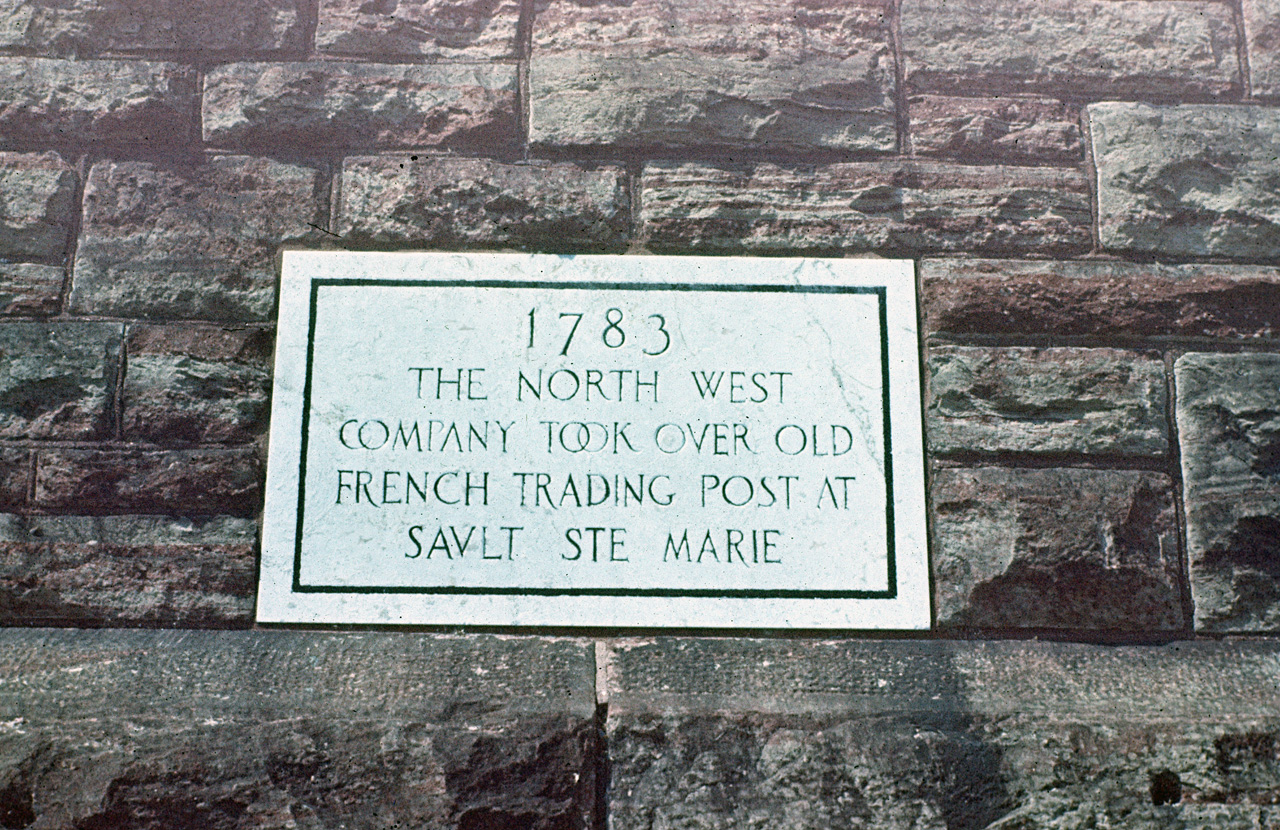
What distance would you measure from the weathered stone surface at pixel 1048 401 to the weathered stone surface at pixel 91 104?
201 cm

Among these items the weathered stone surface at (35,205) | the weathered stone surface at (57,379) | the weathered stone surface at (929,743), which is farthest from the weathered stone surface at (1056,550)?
the weathered stone surface at (35,205)

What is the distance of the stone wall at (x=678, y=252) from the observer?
201cm

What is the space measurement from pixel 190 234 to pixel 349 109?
50 cm

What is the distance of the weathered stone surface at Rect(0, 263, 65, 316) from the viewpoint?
2330mm

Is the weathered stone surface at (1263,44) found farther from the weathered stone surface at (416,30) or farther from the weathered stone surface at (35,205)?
the weathered stone surface at (35,205)

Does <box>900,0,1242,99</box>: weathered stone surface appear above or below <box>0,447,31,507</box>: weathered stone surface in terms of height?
above

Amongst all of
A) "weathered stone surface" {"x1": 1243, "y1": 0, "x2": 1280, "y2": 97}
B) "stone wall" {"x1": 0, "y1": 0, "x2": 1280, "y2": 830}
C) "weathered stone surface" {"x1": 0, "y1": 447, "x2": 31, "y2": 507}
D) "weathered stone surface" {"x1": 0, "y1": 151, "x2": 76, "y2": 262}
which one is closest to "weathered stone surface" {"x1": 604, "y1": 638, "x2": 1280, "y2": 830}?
"stone wall" {"x1": 0, "y1": 0, "x2": 1280, "y2": 830}

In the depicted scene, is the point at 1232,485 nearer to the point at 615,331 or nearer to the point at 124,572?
the point at 615,331

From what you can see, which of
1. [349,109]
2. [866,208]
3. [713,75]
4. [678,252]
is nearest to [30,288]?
[349,109]

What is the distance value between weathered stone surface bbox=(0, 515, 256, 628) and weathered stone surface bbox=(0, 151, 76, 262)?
0.67 meters

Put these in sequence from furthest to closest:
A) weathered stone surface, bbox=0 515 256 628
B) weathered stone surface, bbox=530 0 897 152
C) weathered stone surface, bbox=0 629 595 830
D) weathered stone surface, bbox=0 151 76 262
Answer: weathered stone surface, bbox=530 0 897 152, weathered stone surface, bbox=0 151 76 262, weathered stone surface, bbox=0 515 256 628, weathered stone surface, bbox=0 629 595 830

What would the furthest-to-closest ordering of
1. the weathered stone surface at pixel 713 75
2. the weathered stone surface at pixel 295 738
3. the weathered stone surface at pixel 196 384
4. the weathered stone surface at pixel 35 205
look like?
the weathered stone surface at pixel 713 75 < the weathered stone surface at pixel 35 205 < the weathered stone surface at pixel 196 384 < the weathered stone surface at pixel 295 738

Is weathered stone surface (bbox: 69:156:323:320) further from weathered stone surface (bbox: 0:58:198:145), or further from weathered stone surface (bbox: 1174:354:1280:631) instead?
weathered stone surface (bbox: 1174:354:1280:631)

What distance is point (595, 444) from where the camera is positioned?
2.26 meters
